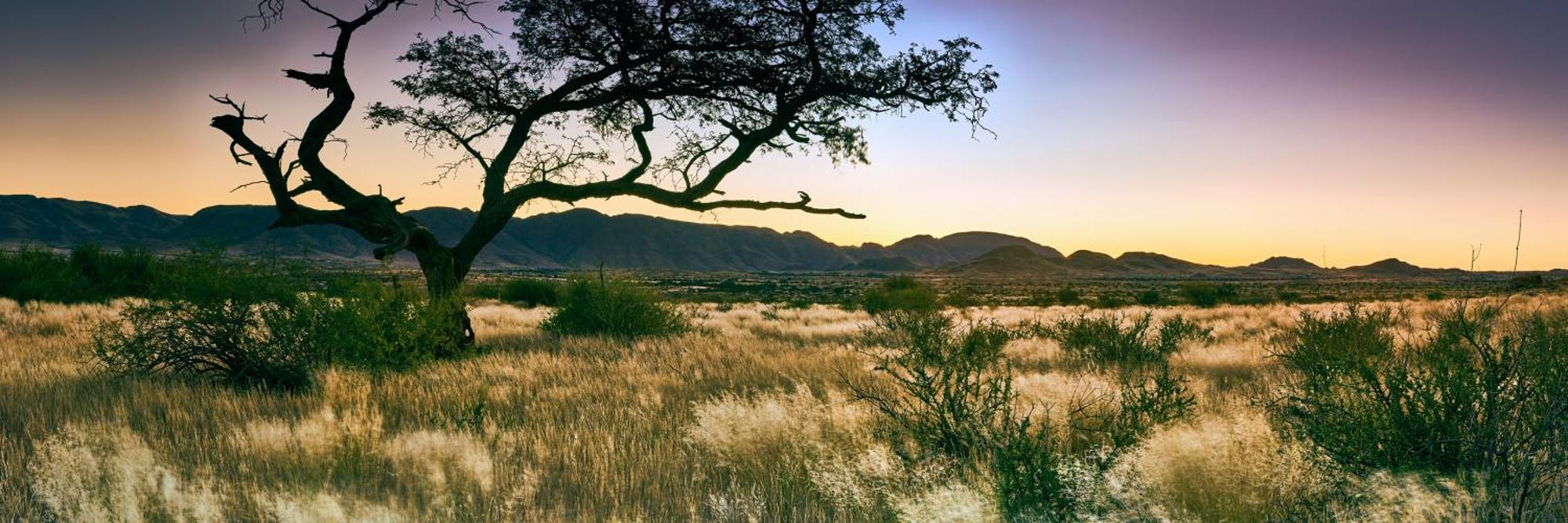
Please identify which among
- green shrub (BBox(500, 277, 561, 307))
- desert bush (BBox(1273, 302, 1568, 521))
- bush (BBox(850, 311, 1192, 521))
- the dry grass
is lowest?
green shrub (BBox(500, 277, 561, 307))

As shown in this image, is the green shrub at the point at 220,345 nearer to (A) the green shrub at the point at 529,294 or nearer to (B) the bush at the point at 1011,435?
(B) the bush at the point at 1011,435

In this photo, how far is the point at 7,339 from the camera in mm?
11125

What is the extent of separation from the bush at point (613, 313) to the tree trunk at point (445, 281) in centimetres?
378

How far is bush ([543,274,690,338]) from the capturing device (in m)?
13.8

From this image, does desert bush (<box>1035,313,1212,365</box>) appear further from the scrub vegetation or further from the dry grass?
the dry grass

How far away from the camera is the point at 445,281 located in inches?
381

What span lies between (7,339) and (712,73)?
36.1 feet

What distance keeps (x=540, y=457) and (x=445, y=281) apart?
581 cm

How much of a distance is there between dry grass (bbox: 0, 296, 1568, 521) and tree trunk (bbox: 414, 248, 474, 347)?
5.88 ft

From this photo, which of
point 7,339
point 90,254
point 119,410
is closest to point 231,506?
point 119,410

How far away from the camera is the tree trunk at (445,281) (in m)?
9.50

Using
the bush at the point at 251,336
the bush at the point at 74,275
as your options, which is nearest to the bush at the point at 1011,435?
the bush at the point at 251,336

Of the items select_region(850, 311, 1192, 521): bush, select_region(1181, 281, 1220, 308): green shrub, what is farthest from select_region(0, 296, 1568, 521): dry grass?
select_region(1181, 281, 1220, 308): green shrub

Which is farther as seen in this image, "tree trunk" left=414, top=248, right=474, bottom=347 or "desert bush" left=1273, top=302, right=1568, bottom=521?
"tree trunk" left=414, top=248, right=474, bottom=347
